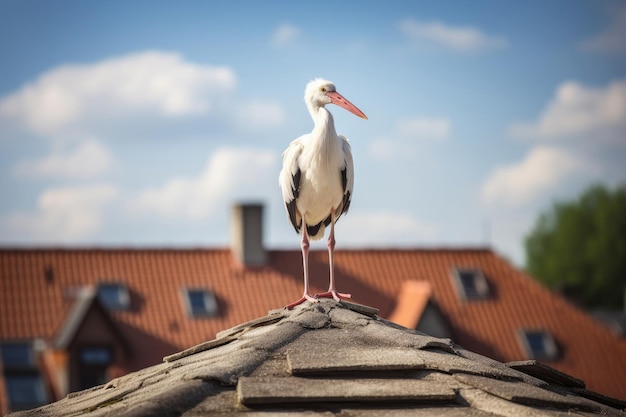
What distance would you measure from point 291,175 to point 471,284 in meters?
33.8

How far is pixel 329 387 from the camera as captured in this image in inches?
293

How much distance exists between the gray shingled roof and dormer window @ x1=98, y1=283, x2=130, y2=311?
32.9 metres

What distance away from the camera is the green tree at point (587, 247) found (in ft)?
321

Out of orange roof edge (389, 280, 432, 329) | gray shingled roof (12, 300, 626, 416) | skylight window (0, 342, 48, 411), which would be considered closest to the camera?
gray shingled roof (12, 300, 626, 416)

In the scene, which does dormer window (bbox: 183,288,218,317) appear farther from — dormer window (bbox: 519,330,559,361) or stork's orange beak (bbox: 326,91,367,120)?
stork's orange beak (bbox: 326,91,367,120)

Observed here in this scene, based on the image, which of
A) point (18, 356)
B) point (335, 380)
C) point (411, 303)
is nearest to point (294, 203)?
point (335, 380)

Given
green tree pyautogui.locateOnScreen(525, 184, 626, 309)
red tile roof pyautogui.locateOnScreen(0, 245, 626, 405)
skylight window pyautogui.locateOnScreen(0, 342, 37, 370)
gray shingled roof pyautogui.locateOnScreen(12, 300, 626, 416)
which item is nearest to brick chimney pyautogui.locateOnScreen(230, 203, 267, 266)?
red tile roof pyautogui.locateOnScreen(0, 245, 626, 405)

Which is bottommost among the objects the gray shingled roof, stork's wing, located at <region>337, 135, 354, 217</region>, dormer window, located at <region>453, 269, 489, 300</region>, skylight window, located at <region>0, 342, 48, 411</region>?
skylight window, located at <region>0, 342, 48, 411</region>

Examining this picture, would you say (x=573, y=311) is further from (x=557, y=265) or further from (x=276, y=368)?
(x=557, y=265)

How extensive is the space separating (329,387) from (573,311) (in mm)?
39743

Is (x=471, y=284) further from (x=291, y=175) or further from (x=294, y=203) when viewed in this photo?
(x=291, y=175)

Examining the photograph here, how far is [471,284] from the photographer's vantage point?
150 ft

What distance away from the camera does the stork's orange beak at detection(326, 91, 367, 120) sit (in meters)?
12.8

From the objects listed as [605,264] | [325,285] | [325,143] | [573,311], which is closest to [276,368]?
[325,143]
